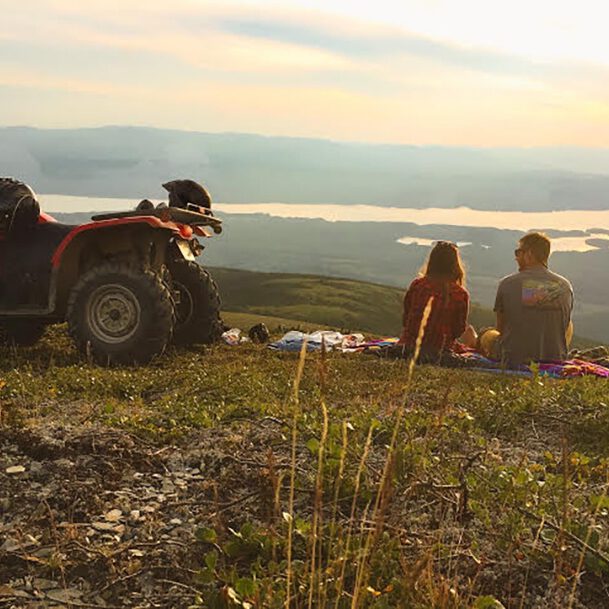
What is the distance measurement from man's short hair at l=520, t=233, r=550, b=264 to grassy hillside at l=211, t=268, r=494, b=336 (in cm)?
2856

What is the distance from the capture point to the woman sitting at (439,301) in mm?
12000

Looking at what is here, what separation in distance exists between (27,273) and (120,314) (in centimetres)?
142

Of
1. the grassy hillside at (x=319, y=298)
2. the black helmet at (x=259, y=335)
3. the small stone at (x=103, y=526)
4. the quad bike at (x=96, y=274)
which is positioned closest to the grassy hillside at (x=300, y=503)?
the small stone at (x=103, y=526)

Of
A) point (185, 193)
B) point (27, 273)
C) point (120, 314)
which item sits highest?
point (185, 193)

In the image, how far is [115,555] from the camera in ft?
14.1

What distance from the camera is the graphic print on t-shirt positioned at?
11.9m

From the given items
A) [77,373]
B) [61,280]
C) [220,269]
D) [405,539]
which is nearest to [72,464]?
[405,539]

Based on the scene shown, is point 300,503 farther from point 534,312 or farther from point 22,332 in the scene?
point 22,332

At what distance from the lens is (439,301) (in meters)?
12.0

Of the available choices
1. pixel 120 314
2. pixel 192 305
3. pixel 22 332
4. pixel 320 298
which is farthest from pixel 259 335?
pixel 320 298

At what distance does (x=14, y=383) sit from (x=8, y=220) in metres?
3.63

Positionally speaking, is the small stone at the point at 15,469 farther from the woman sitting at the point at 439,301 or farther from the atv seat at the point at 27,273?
the woman sitting at the point at 439,301

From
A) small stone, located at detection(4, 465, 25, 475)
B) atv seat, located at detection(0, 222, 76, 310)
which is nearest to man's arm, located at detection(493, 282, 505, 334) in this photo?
atv seat, located at detection(0, 222, 76, 310)

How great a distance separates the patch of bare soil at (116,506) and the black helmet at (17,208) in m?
5.72
